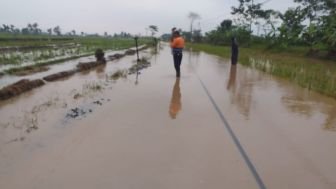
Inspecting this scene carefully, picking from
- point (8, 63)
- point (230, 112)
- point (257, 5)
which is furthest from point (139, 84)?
point (257, 5)

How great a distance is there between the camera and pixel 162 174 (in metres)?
3.66

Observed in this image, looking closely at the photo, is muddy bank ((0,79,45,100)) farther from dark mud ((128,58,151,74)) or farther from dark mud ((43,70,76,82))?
dark mud ((128,58,151,74))

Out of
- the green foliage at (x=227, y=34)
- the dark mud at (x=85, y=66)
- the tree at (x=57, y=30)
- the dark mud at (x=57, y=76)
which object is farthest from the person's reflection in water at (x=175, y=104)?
the tree at (x=57, y=30)

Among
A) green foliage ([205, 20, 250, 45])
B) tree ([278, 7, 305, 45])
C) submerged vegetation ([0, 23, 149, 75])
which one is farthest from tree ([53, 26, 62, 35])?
tree ([278, 7, 305, 45])

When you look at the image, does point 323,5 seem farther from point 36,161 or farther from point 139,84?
point 36,161

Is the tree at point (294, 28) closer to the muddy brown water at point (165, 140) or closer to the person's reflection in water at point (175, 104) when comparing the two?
the muddy brown water at point (165, 140)

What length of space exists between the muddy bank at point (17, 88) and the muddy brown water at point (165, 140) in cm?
26

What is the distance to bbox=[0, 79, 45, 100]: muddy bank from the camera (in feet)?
27.1

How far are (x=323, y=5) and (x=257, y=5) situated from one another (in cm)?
1736

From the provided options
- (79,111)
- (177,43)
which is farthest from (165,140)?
(177,43)

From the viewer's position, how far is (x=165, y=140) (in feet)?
15.7

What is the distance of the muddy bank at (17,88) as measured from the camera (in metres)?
8.25

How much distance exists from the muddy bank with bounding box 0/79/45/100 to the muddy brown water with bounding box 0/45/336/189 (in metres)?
0.26

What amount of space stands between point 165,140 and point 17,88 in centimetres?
596
